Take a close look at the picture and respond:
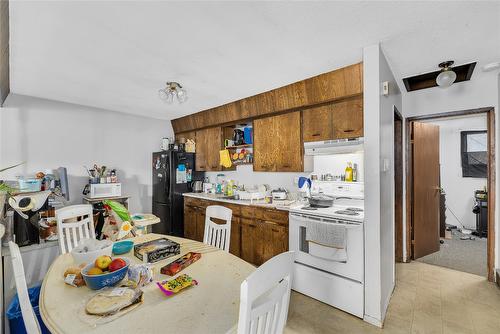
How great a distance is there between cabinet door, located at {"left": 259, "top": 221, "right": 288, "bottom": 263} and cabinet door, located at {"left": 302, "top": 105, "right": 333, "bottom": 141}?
113 centimetres

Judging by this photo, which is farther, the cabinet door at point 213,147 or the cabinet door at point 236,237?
the cabinet door at point 213,147

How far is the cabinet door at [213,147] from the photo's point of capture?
396 cm

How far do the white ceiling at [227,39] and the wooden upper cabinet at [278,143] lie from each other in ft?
1.74

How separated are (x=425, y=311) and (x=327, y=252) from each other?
3.50 ft

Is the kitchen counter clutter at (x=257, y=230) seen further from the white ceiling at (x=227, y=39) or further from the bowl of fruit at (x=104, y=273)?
the bowl of fruit at (x=104, y=273)

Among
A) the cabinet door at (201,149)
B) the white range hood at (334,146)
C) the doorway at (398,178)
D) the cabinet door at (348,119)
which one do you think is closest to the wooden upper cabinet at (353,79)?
the cabinet door at (348,119)

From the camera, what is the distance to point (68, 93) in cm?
305

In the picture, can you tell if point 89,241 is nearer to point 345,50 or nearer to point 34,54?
point 34,54

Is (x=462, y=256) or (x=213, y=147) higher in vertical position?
(x=213, y=147)

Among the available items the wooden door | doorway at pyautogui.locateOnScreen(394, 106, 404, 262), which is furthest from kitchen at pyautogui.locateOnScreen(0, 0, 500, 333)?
the wooden door

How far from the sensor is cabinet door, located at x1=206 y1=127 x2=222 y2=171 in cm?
396

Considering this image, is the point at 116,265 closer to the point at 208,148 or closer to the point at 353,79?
the point at 353,79

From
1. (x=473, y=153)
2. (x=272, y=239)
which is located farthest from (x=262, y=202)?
(x=473, y=153)

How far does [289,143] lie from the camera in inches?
118
